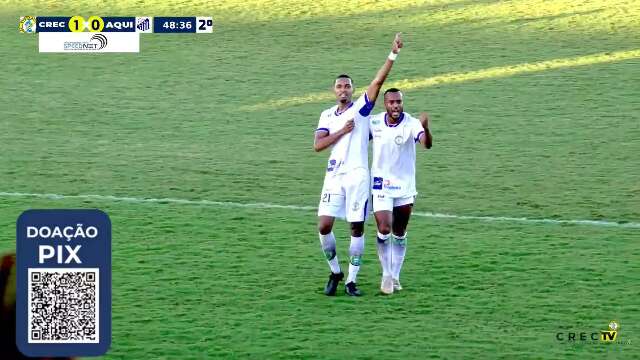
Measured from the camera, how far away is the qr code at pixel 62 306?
5.04m

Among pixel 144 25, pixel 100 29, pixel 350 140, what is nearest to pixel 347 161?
pixel 350 140

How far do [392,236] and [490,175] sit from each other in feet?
21.7

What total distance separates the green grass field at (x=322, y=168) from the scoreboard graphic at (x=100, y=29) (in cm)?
30

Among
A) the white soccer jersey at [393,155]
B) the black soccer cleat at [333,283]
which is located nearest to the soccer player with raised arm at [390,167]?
the white soccer jersey at [393,155]

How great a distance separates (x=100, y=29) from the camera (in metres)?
26.9

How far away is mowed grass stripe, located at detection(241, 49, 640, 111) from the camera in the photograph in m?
23.2

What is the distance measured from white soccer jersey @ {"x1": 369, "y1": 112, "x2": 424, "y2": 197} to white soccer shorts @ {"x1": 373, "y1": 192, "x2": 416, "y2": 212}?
0.04 m

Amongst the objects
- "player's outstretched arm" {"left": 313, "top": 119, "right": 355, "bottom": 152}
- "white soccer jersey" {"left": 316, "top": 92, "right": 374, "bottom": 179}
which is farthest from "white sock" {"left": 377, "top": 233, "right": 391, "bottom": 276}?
"player's outstretched arm" {"left": 313, "top": 119, "right": 355, "bottom": 152}

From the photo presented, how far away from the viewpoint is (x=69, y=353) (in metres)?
4.94

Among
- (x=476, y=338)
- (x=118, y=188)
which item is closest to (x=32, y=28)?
(x=118, y=188)

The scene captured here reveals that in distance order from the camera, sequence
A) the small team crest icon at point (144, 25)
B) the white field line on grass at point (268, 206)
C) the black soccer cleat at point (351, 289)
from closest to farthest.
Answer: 1. the black soccer cleat at point (351, 289)
2. the white field line on grass at point (268, 206)
3. the small team crest icon at point (144, 25)

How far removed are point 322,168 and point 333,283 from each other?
6969 mm

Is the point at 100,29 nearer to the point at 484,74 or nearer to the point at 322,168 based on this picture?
the point at 484,74

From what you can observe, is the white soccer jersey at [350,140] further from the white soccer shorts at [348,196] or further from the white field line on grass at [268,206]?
the white field line on grass at [268,206]
